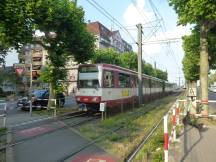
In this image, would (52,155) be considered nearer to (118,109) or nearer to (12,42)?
(12,42)

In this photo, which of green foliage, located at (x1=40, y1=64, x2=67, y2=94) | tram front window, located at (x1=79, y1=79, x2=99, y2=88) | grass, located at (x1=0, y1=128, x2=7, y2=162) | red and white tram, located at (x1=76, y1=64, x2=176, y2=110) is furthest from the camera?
green foliage, located at (x1=40, y1=64, x2=67, y2=94)

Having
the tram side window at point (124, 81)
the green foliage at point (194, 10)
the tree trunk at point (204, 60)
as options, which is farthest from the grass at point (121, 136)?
the tram side window at point (124, 81)

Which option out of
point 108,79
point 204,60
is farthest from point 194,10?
point 108,79

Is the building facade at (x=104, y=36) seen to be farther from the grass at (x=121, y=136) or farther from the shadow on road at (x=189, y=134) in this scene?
the shadow on road at (x=189, y=134)

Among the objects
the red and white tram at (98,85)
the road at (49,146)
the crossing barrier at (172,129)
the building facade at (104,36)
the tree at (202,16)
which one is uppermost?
the building facade at (104,36)

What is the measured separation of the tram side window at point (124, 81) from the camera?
25.9 m

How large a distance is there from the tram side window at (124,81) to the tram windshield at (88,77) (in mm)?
3319

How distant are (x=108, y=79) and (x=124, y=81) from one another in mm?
4291

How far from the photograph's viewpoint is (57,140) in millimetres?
13258

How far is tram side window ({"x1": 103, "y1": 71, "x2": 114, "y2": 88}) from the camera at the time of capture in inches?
898

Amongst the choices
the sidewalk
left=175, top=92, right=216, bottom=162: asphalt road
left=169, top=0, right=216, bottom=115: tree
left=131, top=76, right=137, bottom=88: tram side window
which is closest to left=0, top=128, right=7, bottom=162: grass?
the sidewalk

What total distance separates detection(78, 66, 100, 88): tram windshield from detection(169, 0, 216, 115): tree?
647 cm

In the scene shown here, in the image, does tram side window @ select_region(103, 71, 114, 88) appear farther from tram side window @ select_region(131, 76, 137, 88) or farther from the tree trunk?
tram side window @ select_region(131, 76, 137, 88)

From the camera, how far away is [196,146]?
11.7 meters
